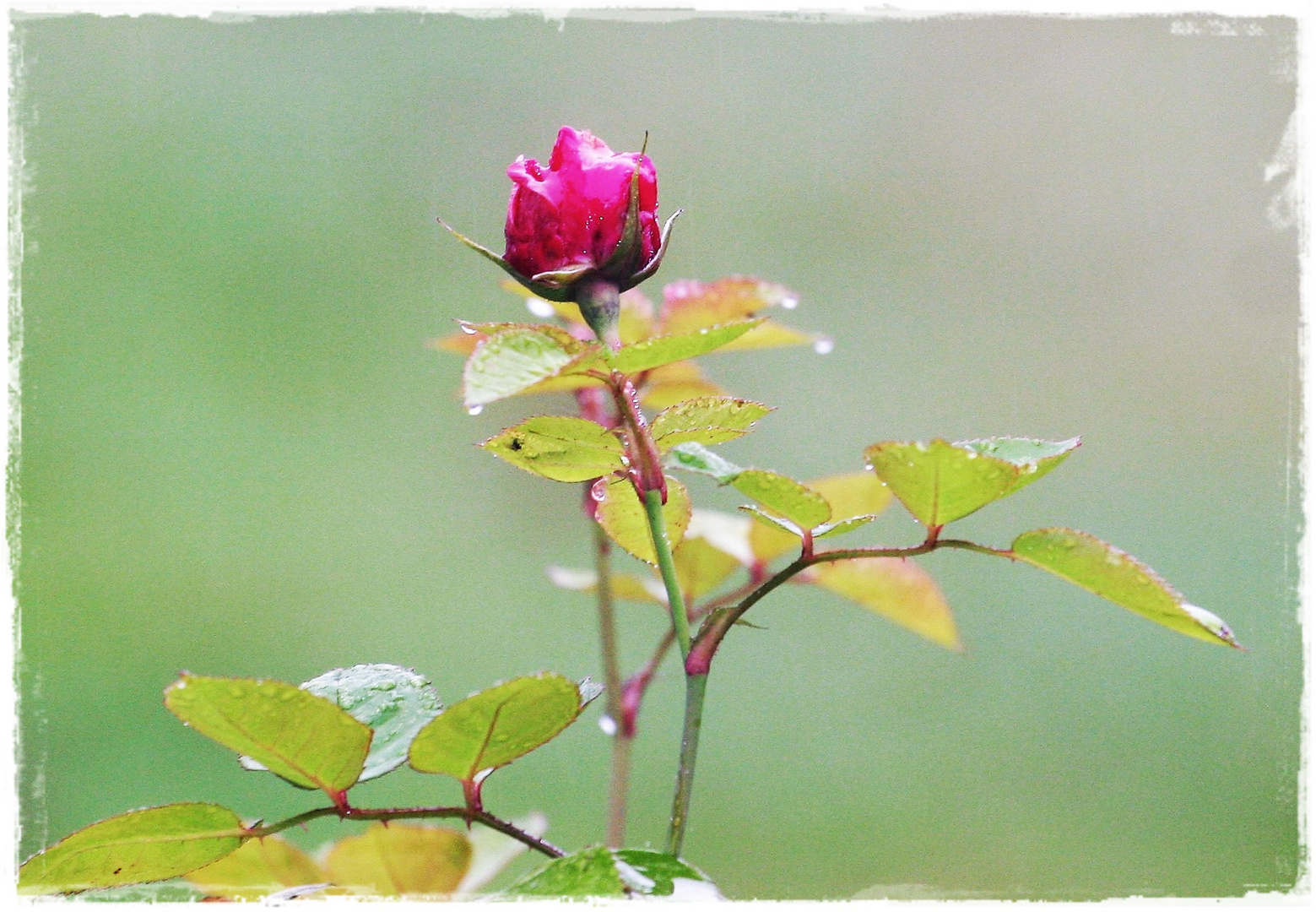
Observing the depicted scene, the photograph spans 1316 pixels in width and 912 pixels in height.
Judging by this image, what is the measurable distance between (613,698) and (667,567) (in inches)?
9.6

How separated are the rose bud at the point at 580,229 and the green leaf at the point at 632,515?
67 mm

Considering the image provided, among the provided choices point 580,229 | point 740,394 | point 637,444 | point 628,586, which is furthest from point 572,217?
point 740,394

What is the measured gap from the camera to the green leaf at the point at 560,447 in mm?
437

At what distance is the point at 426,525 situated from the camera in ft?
6.56

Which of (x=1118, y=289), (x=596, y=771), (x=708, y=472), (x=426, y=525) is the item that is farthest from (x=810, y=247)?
(x=708, y=472)

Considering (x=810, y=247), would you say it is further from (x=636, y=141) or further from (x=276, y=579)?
(x=276, y=579)

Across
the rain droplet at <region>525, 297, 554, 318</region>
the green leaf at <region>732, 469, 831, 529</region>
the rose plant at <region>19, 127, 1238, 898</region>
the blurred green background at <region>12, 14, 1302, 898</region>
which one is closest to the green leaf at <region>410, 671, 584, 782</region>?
the rose plant at <region>19, 127, 1238, 898</region>

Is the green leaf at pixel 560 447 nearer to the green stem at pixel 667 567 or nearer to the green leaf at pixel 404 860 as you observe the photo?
the green stem at pixel 667 567

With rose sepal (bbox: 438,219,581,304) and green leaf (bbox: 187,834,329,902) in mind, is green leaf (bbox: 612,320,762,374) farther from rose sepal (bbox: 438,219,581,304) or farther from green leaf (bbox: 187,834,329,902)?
green leaf (bbox: 187,834,329,902)

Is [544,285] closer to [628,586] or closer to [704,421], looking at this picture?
[704,421]

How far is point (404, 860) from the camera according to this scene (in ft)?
1.93

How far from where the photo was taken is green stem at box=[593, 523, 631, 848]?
0.65 m

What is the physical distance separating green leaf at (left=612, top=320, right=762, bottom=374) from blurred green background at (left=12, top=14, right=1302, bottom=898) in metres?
1.09

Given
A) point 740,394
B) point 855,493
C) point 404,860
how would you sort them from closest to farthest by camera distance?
1. point 404,860
2. point 855,493
3. point 740,394
